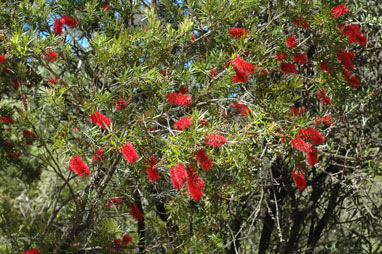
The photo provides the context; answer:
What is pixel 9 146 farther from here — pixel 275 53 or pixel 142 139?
pixel 275 53

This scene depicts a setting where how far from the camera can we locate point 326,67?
2.98 metres

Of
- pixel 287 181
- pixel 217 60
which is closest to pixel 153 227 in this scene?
pixel 287 181

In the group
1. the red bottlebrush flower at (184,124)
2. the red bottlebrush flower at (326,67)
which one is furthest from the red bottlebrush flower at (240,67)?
the red bottlebrush flower at (326,67)

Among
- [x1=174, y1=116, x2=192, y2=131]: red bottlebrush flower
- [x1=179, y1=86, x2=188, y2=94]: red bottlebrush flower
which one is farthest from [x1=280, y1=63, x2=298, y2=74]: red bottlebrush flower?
[x1=174, y1=116, x2=192, y2=131]: red bottlebrush flower

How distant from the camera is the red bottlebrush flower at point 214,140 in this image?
6.78 feet

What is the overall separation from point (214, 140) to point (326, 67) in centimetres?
129

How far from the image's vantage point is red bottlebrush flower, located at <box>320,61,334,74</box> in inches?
117

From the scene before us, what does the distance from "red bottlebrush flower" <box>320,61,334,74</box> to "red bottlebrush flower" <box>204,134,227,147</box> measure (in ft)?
4.01

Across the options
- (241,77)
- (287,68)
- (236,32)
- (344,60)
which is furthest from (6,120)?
(344,60)

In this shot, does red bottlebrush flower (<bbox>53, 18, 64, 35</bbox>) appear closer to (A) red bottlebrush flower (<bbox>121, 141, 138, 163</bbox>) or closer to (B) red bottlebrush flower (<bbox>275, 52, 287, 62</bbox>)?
(A) red bottlebrush flower (<bbox>121, 141, 138, 163</bbox>)

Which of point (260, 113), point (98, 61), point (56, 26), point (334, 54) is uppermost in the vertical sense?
point (56, 26)

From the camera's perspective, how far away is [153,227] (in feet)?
12.0

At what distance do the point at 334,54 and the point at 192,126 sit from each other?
1.35 meters

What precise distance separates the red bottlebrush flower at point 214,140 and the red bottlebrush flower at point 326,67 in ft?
4.01
